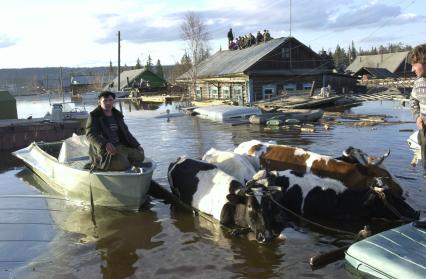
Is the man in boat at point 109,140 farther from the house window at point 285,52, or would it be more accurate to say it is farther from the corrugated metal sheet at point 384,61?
the corrugated metal sheet at point 384,61

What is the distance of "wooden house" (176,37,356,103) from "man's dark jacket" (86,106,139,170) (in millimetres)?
25457

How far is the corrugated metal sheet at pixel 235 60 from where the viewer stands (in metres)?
37.3

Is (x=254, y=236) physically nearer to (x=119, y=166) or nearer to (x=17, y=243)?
(x=119, y=166)

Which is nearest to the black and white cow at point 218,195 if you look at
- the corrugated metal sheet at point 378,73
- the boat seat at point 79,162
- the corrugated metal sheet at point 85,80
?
the boat seat at point 79,162

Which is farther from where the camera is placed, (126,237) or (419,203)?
(419,203)

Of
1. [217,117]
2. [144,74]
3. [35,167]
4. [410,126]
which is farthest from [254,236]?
[144,74]

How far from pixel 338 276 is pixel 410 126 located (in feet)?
53.8

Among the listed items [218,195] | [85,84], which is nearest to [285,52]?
[218,195]

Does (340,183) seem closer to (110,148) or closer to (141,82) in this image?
(110,148)

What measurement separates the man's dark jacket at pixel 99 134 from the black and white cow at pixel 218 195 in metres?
1.46

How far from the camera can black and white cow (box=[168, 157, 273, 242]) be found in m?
7.75

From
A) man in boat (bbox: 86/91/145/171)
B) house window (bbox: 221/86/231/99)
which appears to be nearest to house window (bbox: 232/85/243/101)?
house window (bbox: 221/86/231/99)

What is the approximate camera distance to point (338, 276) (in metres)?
6.43

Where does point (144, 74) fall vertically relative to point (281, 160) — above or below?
above
